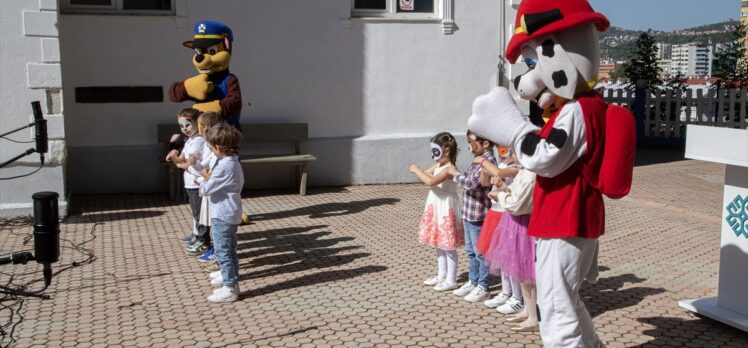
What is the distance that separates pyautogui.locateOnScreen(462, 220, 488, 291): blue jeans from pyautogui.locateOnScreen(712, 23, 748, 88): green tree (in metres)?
14.1

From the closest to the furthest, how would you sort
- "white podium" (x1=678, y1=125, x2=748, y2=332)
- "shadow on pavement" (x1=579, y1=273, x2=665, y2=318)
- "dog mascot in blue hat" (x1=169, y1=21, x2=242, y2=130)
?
"white podium" (x1=678, y1=125, x2=748, y2=332) → "shadow on pavement" (x1=579, y1=273, x2=665, y2=318) → "dog mascot in blue hat" (x1=169, y1=21, x2=242, y2=130)

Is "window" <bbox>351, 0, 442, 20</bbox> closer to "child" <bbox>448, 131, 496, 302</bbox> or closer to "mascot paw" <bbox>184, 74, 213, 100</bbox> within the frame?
"mascot paw" <bbox>184, 74, 213, 100</bbox>

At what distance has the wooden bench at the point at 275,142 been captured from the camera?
11250 mm

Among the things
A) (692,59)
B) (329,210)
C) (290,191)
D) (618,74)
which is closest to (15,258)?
(329,210)

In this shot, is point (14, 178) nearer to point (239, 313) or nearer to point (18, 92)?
point (18, 92)

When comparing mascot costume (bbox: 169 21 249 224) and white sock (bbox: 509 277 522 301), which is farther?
mascot costume (bbox: 169 21 249 224)

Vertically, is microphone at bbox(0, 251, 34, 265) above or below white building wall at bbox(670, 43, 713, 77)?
below

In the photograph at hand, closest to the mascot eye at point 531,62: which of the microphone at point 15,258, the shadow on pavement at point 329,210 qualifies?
the microphone at point 15,258

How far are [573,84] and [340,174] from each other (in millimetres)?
7940

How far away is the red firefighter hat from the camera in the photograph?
452 cm

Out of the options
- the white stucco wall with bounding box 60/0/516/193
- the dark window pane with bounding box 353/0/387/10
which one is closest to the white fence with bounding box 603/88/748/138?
the white stucco wall with bounding box 60/0/516/193

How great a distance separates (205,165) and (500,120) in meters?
3.83

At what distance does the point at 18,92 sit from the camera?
9297 mm

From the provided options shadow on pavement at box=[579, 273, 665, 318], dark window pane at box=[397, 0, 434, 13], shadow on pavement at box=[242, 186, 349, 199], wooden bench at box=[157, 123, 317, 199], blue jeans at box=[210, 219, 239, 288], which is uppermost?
dark window pane at box=[397, 0, 434, 13]
